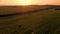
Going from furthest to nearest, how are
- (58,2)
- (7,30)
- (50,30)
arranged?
(58,2) → (50,30) → (7,30)

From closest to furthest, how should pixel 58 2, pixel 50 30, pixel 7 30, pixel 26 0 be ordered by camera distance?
pixel 7 30
pixel 50 30
pixel 26 0
pixel 58 2

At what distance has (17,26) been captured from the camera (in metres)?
0.53

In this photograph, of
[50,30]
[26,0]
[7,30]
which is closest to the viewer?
[7,30]

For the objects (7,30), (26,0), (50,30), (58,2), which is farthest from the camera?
(58,2)

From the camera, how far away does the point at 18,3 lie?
1091 mm

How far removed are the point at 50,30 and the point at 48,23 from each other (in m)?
0.05

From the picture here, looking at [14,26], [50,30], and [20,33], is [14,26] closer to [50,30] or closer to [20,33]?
[20,33]

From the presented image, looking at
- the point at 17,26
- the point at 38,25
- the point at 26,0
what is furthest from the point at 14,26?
the point at 26,0

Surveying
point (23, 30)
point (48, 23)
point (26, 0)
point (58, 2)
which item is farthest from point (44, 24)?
point (58, 2)

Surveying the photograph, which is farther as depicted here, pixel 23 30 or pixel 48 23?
pixel 48 23

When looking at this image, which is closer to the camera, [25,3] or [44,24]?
[44,24]

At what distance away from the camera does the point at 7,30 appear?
491 mm

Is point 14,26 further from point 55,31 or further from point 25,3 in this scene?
point 25,3

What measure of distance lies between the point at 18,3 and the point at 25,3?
60 millimetres
